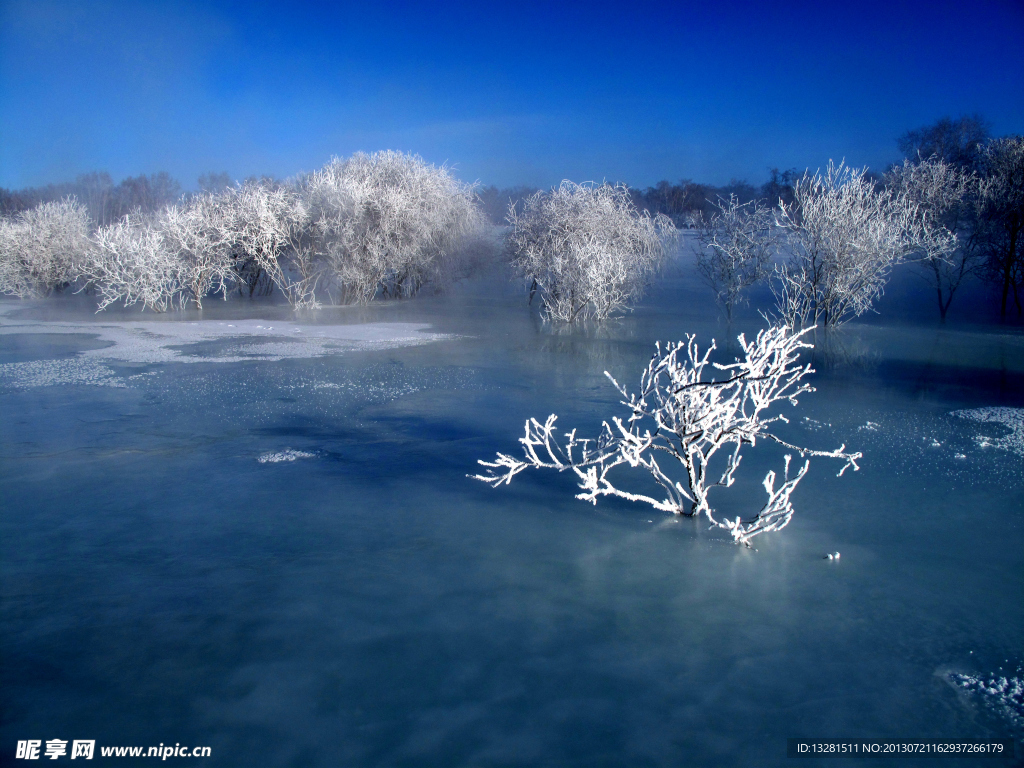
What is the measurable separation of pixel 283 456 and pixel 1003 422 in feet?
31.2

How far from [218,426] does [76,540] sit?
11.6ft

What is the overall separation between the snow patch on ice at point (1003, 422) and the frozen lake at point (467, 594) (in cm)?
9

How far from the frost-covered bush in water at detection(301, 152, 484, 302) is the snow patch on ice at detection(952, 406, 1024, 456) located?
2264 centimetres

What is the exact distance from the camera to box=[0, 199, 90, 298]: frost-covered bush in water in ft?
107

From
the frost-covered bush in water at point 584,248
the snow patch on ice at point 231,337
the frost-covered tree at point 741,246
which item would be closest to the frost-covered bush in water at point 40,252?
the snow patch on ice at point 231,337

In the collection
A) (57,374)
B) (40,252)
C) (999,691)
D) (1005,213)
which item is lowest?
(999,691)

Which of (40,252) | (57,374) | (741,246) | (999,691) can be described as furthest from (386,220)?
(999,691)

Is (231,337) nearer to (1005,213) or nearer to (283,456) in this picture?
(283,456)

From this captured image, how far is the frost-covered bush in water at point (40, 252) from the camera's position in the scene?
107 feet

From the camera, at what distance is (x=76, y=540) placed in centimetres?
577

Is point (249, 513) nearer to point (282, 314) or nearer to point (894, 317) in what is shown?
point (282, 314)

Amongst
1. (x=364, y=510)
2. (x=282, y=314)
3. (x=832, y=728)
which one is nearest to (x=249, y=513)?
(x=364, y=510)

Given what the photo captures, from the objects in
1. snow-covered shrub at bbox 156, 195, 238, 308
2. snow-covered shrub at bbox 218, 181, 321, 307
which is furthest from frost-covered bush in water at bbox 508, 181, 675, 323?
snow-covered shrub at bbox 156, 195, 238, 308

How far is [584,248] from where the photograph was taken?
2308 centimetres
